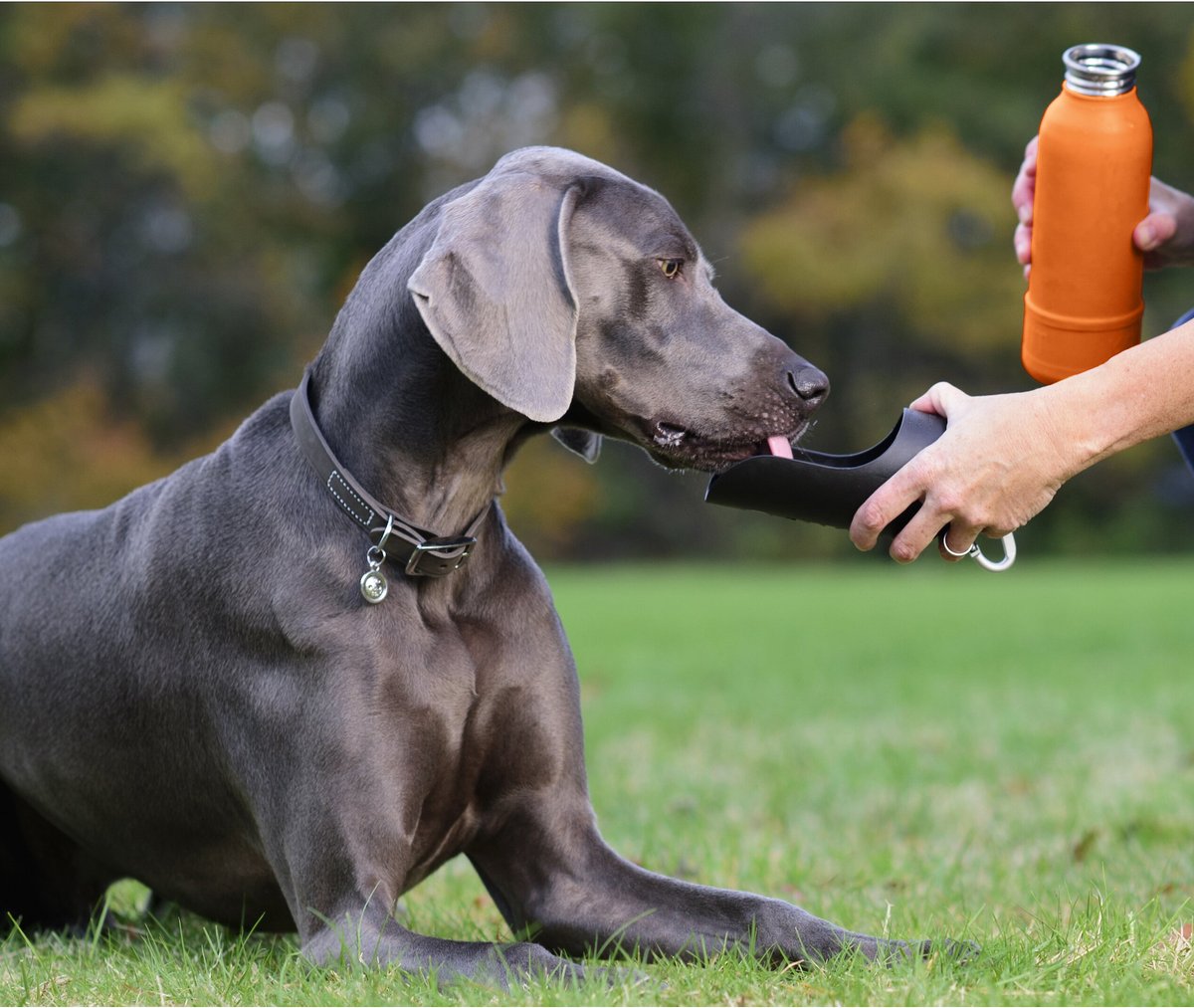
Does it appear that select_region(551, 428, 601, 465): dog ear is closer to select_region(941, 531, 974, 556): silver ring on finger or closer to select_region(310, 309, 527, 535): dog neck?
select_region(310, 309, 527, 535): dog neck

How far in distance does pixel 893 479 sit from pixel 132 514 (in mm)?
1672

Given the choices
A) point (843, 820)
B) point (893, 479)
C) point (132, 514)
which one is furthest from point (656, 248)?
point (843, 820)

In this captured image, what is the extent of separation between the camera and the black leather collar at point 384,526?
3076 mm

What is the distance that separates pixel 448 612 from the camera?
317 cm

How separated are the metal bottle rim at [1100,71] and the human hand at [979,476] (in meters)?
0.83

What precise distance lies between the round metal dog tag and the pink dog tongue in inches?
32.7

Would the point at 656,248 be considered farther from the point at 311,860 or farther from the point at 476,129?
the point at 476,129

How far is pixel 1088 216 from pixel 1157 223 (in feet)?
1.35

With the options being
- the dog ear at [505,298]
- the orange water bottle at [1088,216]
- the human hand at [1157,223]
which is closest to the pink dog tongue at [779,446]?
the dog ear at [505,298]

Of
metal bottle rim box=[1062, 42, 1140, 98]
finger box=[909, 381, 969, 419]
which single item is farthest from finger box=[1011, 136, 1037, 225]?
finger box=[909, 381, 969, 419]

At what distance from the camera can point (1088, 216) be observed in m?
3.63

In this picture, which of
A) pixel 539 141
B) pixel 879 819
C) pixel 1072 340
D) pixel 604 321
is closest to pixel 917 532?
pixel 604 321

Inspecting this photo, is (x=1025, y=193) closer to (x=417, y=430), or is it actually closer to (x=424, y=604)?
(x=417, y=430)

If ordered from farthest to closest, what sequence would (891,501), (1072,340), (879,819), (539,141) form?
(539,141) → (879,819) → (1072,340) → (891,501)
